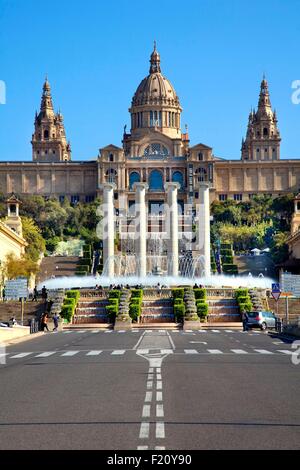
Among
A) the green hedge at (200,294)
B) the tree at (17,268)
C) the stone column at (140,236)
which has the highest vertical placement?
the stone column at (140,236)

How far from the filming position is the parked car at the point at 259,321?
183 feet

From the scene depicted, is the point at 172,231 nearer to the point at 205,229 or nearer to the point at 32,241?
the point at 205,229

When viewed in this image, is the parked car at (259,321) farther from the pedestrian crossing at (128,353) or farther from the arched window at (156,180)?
the arched window at (156,180)

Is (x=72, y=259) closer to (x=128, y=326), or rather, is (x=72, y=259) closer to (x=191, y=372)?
(x=128, y=326)

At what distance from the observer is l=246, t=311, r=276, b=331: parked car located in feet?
183

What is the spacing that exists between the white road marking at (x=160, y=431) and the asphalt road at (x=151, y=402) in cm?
1

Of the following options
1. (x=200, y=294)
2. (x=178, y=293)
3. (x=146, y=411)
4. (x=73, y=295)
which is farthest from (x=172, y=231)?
(x=146, y=411)

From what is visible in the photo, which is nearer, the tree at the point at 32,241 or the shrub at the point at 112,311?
the shrub at the point at 112,311

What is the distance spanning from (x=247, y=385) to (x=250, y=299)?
2083 inches

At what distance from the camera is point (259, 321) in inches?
2194

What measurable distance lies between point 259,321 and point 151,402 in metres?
39.2

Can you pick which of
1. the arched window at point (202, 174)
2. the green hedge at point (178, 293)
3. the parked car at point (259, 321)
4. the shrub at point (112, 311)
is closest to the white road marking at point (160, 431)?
the parked car at point (259, 321)

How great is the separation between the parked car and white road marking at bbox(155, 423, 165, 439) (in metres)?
42.2

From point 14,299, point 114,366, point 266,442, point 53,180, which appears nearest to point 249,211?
point 53,180
